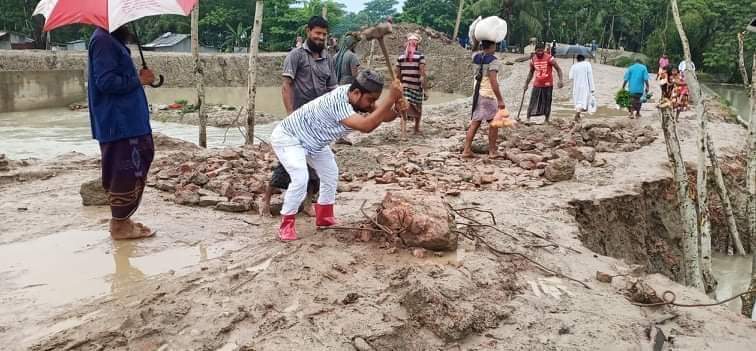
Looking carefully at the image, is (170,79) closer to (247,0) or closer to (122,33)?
(247,0)

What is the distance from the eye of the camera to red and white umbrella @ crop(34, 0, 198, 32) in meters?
3.68

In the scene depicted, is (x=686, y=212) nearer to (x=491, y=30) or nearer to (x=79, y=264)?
(x=491, y=30)

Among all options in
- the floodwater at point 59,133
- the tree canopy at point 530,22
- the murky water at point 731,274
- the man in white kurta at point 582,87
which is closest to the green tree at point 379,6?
the tree canopy at point 530,22

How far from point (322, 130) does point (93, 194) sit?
2.60m

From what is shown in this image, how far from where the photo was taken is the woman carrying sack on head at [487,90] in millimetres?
7129

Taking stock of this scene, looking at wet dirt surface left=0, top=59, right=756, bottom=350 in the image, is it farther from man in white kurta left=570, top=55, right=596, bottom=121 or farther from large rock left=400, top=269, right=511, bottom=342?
man in white kurta left=570, top=55, right=596, bottom=121

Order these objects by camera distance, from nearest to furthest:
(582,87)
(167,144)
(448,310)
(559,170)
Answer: (448,310), (559,170), (167,144), (582,87)

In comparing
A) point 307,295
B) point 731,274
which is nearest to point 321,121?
point 307,295

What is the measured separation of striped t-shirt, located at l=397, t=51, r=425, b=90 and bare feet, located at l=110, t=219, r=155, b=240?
5.19 m

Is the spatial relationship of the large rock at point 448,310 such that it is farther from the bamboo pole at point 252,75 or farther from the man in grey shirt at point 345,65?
the bamboo pole at point 252,75

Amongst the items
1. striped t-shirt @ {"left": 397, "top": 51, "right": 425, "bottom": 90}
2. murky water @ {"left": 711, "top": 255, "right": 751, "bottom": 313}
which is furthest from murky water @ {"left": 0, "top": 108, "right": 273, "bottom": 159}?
murky water @ {"left": 711, "top": 255, "right": 751, "bottom": 313}

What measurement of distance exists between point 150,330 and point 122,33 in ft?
7.33

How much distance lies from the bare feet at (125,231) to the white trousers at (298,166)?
114 cm

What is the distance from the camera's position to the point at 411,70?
8711 millimetres
